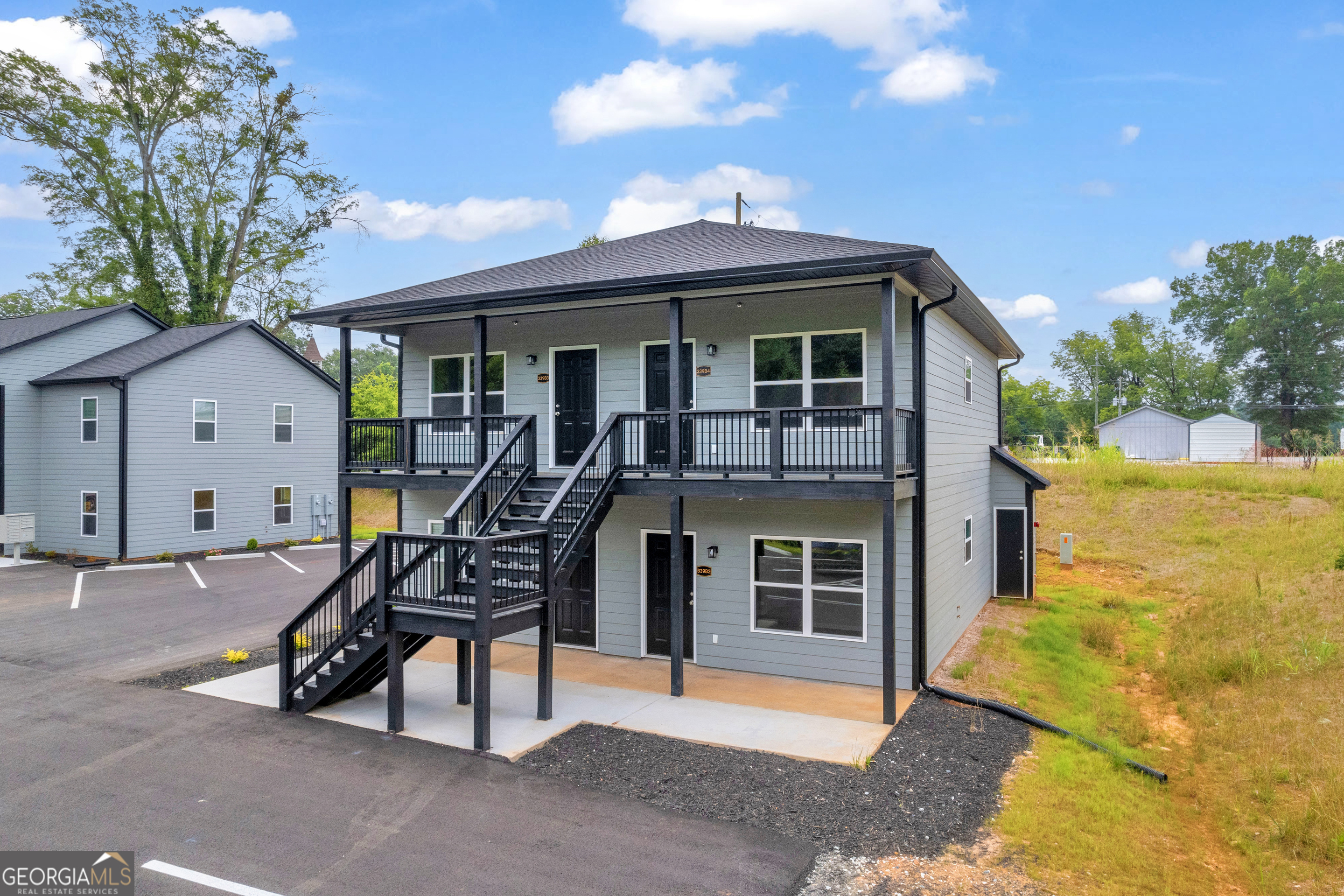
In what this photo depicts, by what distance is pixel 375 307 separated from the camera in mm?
11117

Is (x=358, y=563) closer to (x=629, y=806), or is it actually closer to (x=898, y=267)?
(x=629, y=806)

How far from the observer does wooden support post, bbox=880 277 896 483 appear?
850cm

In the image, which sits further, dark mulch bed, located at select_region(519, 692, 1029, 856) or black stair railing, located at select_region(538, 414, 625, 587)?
black stair railing, located at select_region(538, 414, 625, 587)

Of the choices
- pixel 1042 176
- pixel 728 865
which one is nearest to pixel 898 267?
pixel 728 865

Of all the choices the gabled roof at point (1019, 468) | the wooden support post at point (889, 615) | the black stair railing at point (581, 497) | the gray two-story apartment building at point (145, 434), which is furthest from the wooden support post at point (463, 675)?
the gray two-story apartment building at point (145, 434)

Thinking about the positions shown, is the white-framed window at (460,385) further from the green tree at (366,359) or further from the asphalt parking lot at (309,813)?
the green tree at (366,359)

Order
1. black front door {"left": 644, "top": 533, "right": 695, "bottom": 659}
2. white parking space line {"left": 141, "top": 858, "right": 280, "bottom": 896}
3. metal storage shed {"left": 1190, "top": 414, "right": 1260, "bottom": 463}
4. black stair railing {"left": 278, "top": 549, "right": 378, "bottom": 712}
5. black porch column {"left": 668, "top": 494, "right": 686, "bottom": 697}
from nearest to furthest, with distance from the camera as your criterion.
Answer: white parking space line {"left": 141, "top": 858, "right": 280, "bottom": 896}, black stair railing {"left": 278, "top": 549, "right": 378, "bottom": 712}, black porch column {"left": 668, "top": 494, "right": 686, "bottom": 697}, black front door {"left": 644, "top": 533, "right": 695, "bottom": 659}, metal storage shed {"left": 1190, "top": 414, "right": 1260, "bottom": 463}

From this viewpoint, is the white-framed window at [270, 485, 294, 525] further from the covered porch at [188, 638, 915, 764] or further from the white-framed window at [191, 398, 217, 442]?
the covered porch at [188, 638, 915, 764]

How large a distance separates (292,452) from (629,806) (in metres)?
21.9

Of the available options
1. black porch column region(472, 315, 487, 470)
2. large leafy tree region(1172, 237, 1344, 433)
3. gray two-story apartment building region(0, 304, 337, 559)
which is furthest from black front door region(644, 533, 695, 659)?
large leafy tree region(1172, 237, 1344, 433)

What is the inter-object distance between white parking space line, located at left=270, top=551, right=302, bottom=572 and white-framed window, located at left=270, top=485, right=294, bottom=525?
5.20ft

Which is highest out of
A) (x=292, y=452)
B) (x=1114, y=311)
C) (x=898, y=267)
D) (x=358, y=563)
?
(x=1114, y=311)

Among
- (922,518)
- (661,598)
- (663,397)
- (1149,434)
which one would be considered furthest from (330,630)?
(1149,434)

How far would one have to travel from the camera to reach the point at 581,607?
12.0 m
